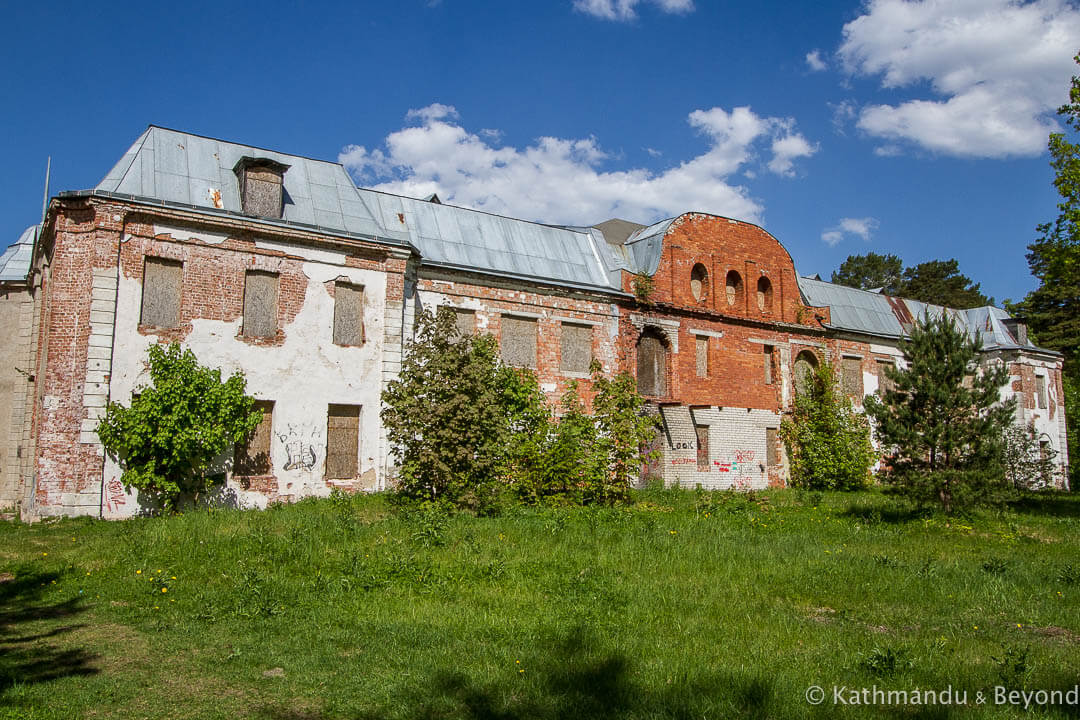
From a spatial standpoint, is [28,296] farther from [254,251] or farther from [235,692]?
[235,692]

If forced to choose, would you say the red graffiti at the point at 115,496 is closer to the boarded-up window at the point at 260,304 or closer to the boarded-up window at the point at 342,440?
the boarded-up window at the point at 260,304

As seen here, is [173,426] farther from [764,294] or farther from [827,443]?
[827,443]

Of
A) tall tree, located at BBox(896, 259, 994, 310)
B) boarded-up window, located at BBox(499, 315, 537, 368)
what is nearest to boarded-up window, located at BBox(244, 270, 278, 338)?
boarded-up window, located at BBox(499, 315, 537, 368)

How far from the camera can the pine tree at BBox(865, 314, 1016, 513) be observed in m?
14.0

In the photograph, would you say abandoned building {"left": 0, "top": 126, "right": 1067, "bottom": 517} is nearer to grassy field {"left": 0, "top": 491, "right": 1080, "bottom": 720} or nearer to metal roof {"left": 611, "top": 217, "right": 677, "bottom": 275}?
metal roof {"left": 611, "top": 217, "right": 677, "bottom": 275}

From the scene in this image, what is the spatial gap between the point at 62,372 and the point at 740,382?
18.7 m

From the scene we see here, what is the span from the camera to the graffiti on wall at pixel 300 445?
1521 cm

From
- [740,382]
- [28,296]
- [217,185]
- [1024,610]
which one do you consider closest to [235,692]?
[1024,610]

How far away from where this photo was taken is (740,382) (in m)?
23.8

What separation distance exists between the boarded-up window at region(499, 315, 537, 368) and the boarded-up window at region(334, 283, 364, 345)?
4166 millimetres

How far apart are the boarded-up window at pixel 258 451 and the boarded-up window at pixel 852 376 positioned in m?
20.5

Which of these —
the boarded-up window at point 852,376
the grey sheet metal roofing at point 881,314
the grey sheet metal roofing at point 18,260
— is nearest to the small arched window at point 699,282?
the grey sheet metal roofing at point 881,314

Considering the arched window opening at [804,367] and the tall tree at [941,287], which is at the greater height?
the tall tree at [941,287]

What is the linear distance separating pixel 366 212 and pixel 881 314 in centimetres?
2238
